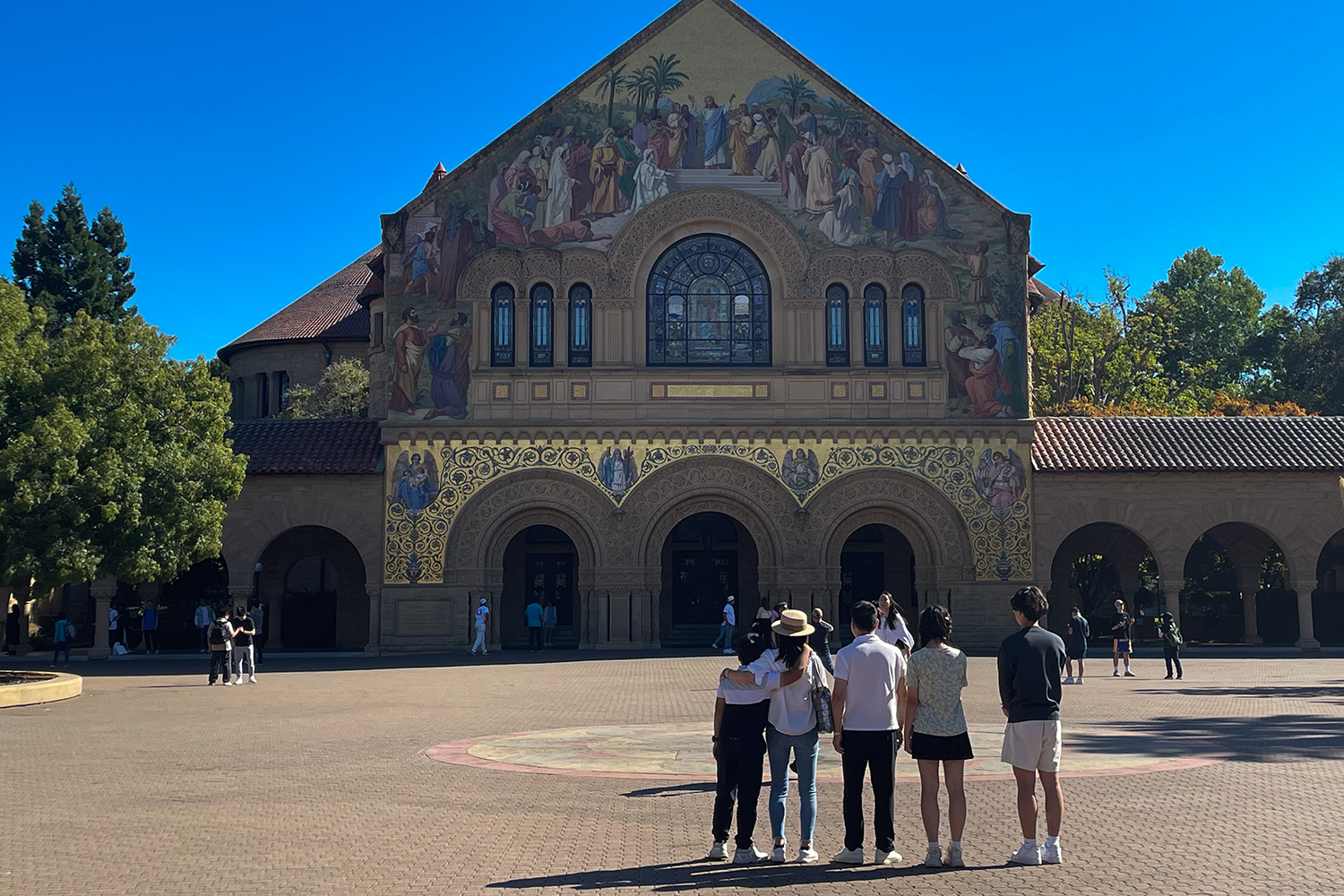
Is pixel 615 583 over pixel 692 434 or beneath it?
beneath

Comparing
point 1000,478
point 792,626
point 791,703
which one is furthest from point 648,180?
point 791,703

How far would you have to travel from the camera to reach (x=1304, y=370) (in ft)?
209

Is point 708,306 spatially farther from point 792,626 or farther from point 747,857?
point 747,857

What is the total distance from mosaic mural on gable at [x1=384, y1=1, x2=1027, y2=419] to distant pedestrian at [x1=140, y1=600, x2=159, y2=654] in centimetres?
987

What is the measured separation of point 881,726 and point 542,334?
90.4 feet

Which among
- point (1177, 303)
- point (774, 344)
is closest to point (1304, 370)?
point (1177, 303)

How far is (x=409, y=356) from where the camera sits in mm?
35969

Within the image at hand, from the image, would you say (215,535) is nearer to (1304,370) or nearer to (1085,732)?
(1085,732)

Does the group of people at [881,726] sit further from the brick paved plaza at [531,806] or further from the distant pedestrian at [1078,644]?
the distant pedestrian at [1078,644]

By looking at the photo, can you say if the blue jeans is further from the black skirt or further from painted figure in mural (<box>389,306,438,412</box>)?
painted figure in mural (<box>389,306,438,412</box>)

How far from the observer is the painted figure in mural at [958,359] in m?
36.1

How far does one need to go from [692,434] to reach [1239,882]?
27187mm

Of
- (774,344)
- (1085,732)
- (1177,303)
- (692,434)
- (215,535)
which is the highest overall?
(1177,303)

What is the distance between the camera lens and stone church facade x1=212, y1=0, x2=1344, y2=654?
117 feet
